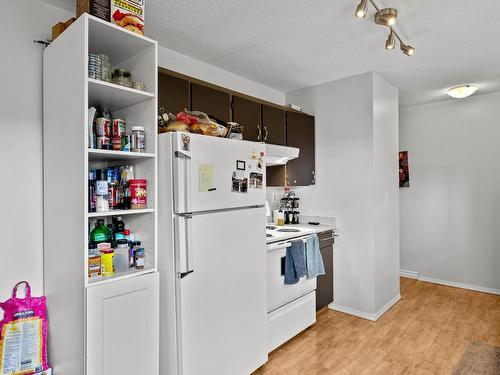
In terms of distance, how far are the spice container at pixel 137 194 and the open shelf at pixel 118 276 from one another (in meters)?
0.36

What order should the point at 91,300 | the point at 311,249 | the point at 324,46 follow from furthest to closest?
the point at 311,249, the point at 324,46, the point at 91,300

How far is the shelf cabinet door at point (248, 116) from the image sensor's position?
2.86 m

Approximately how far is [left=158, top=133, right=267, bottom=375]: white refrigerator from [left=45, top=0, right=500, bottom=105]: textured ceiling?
2.87 ft

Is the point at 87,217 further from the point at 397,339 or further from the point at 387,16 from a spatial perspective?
the point at 397,339

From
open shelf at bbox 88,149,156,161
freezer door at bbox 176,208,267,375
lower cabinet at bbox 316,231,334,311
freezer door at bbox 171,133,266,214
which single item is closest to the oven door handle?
freezer door at bbox 176,208,267,375

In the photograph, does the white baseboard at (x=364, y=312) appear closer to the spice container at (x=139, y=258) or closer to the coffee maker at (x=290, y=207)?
the coffee maker at (x=290, y=207)

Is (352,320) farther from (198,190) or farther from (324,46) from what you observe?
(324,46)

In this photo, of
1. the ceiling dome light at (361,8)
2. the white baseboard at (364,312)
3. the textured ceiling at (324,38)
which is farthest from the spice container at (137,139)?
the white baseboard at (364,312)

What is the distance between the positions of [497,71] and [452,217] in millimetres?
1904

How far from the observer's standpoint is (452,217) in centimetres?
427

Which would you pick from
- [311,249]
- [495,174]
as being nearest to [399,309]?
[311,249]

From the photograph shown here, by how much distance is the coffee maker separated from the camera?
378 cm

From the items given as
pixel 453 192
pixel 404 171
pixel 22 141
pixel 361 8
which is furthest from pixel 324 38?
pixel 453 192

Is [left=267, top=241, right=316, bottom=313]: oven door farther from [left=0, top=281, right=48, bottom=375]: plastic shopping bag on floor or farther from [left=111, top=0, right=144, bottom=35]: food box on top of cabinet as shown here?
[left=111, top=0, right=144, bottom=35]: food box on top of cabinet
